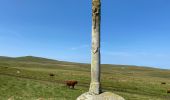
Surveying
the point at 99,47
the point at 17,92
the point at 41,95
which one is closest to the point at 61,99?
the point at 41,95

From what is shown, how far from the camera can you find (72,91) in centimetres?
4631

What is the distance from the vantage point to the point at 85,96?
29.0 meters

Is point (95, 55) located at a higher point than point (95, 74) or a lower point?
higher

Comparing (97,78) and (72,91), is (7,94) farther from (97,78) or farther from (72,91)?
(97,78)

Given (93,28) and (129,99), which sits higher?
(93,28)

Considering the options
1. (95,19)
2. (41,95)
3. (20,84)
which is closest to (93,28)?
(95,19)

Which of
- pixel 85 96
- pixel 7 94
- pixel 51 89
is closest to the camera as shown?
pixel 85 96

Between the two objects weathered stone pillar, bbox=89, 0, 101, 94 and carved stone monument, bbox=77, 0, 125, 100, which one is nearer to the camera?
carved stone monument, bbox=77, 0, 125, 100

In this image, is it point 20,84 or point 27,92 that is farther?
point 20,84

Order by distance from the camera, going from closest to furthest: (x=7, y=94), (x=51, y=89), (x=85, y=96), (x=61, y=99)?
(x=85, y=96), (x=61, y=99), (x=7, y=94), (x=51, y=89)

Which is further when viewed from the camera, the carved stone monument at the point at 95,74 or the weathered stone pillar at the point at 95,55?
the weathered stone pillar at the point at 95,55

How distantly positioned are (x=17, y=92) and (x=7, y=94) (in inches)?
82.0

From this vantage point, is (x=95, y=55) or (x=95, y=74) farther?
(x=95, y=55)

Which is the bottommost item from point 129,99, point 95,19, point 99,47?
point 129,99
